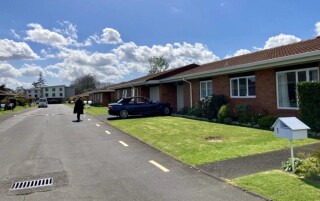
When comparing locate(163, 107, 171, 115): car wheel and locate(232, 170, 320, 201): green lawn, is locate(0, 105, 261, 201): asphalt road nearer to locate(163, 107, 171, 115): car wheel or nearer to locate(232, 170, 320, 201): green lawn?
locate(232, 170, 320, 201): green lawn

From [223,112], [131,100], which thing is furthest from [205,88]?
[131,100]

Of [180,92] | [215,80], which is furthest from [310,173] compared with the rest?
[180,92]

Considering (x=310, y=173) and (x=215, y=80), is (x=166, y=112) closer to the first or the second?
(x=215, y=80)

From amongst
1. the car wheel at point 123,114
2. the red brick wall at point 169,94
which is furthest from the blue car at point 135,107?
the red brick wall at point 169,94

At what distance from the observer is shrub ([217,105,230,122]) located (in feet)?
54.3

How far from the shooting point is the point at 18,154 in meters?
9.82

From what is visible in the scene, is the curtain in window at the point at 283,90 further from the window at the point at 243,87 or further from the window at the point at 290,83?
the window at the point at 243,87

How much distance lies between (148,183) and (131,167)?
148 centimetres

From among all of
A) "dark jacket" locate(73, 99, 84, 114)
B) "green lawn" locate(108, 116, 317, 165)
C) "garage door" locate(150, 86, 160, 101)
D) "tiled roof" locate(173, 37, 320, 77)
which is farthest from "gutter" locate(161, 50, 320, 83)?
"garage door" locate(150, 86, 160, 101)

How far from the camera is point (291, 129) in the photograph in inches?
241

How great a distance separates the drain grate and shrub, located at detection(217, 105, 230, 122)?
36.9 ft

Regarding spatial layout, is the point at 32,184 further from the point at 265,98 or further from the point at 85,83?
the point at 85,83

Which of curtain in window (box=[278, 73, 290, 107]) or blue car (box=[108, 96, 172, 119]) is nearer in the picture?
curtain in window (box=[278, 73, 290, 107])

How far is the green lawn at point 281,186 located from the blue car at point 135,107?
17.0m
